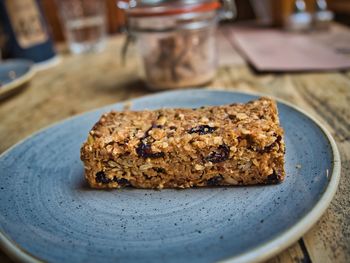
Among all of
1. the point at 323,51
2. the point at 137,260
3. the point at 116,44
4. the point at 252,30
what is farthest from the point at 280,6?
the point at 137,260

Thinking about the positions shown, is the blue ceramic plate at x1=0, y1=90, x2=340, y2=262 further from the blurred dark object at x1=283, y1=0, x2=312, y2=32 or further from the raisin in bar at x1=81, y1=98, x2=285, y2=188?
the blurred dark object at x1=283, y1=0, x2=312, y2=32

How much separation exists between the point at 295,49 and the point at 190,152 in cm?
124

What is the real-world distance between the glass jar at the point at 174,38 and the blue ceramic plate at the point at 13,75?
499 mm

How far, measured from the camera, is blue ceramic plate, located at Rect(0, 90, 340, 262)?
1.94ft

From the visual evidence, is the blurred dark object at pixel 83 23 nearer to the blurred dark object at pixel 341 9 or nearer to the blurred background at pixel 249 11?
the blurred background at pixel 249 11

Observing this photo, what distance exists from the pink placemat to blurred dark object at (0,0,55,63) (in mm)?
1092

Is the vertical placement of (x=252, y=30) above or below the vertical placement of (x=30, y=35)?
below

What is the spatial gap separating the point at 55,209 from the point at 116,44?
1900mm

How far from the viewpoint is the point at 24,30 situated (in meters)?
1.87

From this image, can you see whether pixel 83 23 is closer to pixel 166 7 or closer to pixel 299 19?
pixel 166 7

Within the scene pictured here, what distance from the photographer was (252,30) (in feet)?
7.72

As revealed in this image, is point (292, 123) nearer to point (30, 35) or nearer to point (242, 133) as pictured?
point (242, 133)

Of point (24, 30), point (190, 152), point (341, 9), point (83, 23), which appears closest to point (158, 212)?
point (190, 152)

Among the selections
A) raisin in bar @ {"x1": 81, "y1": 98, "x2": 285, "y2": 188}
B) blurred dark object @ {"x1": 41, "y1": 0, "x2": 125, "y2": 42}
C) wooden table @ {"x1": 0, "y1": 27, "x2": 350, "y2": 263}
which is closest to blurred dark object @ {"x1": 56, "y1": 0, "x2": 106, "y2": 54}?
wooden table @ {"x1": 0, "y1": 27, "x2": 350, "y2": 263}
